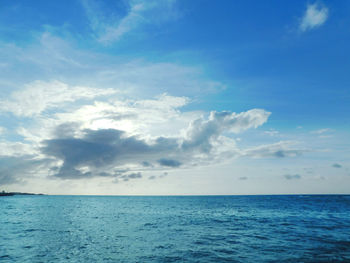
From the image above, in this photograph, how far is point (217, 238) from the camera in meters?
31.4

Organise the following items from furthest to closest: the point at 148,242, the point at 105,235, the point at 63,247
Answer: the point at 105,235 → the point at 148,242 → the point at 63,247

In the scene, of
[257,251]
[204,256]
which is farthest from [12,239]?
[257,251]

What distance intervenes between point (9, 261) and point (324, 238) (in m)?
39.4

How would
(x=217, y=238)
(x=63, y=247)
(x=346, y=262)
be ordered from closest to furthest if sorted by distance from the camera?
(x=346, y=262) < (x=63, y=247) < (x=217, y=238)

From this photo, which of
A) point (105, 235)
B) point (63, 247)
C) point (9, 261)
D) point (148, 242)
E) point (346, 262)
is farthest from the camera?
point (105, 235)


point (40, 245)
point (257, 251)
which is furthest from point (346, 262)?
point (40, 245)

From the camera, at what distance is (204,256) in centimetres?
2270

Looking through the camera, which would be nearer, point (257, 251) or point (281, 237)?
point (257, 251)

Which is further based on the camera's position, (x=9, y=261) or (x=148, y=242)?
(x=148, y=242)

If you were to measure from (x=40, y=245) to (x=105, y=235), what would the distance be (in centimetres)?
944

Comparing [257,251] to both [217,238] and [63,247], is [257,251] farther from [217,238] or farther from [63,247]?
[63,247]

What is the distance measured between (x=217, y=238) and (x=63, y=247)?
20.7 m

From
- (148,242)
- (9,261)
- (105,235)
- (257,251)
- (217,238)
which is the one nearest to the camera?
(9,261)

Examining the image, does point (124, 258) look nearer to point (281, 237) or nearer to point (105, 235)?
point (105, 235)
